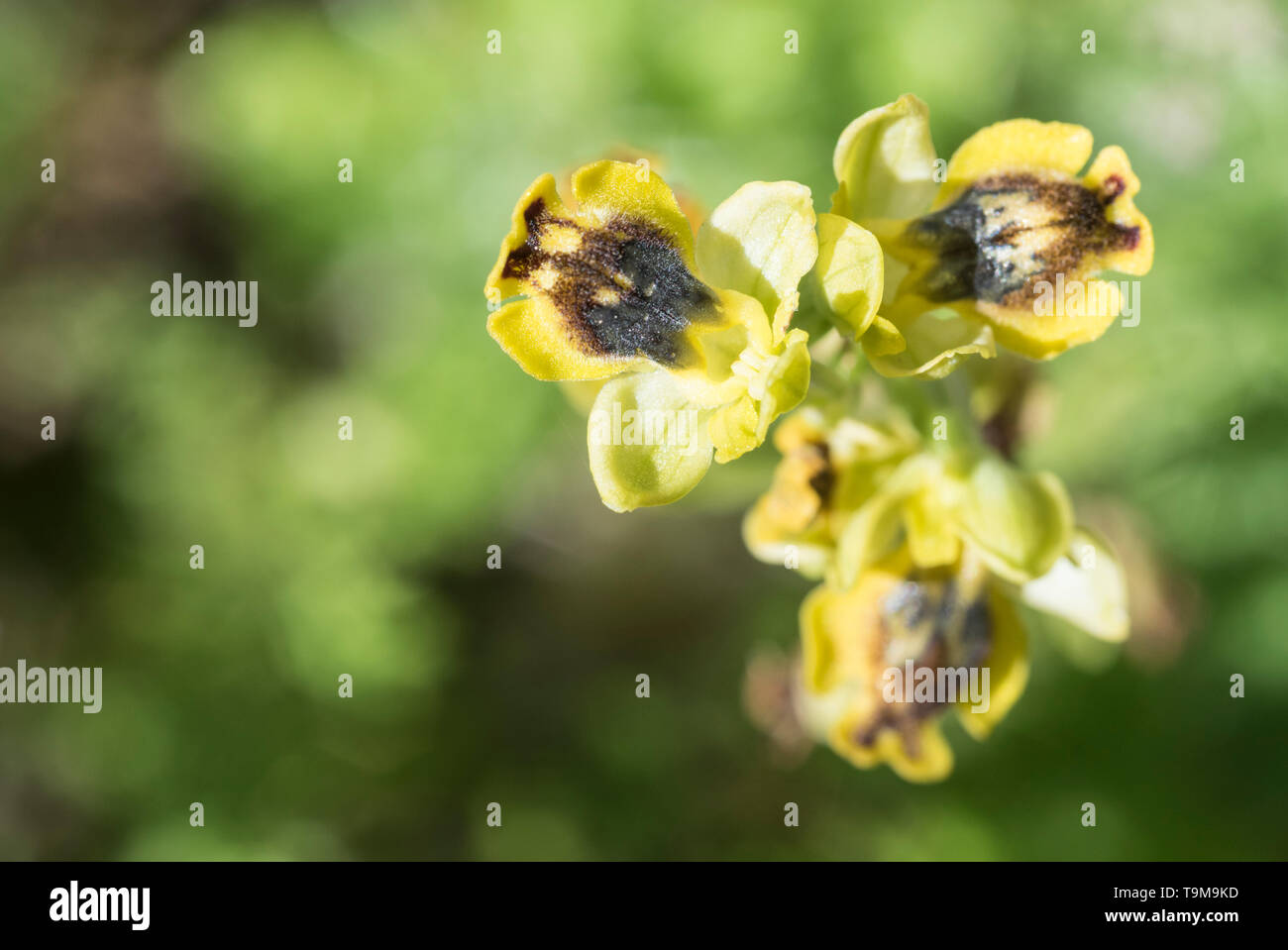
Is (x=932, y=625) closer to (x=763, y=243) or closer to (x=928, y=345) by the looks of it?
(x=928, y=345)

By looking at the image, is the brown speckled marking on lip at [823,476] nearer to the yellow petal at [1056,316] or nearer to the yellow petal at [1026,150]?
the yellow petal at [1056,316]

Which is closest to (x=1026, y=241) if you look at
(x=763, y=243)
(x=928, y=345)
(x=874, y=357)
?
(x=928, y=345)

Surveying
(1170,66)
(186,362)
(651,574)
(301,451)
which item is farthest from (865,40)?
(186,362)

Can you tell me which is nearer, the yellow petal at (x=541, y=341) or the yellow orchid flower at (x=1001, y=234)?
the yellow petal at (x=541, y=341)

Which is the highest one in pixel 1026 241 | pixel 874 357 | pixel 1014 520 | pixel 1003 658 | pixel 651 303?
pixel 1026 241

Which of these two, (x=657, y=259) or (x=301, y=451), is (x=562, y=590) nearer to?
(x=301, y=451)

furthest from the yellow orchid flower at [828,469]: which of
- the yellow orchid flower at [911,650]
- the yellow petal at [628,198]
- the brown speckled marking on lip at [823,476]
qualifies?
the yellow petal at [628,198]

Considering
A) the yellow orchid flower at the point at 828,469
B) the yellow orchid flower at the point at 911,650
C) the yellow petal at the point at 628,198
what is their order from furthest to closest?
the yellow orchid flower at the point at 911,650 → the yellow orchid flower at the point at 828,469 → the yellow petal at the point at 628,198
